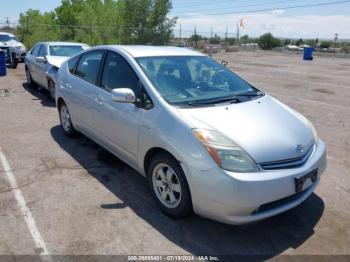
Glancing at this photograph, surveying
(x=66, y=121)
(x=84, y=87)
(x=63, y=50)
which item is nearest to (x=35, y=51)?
(x=63, y=50)

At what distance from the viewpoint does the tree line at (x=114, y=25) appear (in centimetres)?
2789

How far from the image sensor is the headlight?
2.89 meters

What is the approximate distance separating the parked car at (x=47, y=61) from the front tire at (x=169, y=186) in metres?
5.48

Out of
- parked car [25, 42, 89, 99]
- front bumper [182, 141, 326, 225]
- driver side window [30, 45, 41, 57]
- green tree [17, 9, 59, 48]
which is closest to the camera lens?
front bumper [182, 141, 326, 225]

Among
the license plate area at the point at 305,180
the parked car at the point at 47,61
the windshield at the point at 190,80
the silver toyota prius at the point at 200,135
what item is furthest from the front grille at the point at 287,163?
the parked car at the point at 47,61

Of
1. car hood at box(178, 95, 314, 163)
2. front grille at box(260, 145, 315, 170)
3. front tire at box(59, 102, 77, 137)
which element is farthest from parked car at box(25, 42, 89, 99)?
front grille at box(260, 145, 315, 170)

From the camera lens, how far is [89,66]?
4957mm

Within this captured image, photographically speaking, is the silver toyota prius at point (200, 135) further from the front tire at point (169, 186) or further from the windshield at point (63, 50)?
the windshield at point (63, 50)

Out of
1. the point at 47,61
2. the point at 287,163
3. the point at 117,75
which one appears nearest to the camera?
the point at 287,163

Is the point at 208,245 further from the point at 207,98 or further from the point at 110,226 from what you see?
the point at 207,98

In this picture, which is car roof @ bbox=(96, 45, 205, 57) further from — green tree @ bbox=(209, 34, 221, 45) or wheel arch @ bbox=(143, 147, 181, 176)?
green tree @ bbox=(209, 34, 221, 45)

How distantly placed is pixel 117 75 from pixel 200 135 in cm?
166

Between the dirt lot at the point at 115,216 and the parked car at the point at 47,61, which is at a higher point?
the parked car at the point at 47,61

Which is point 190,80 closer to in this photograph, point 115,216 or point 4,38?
point 115,216
